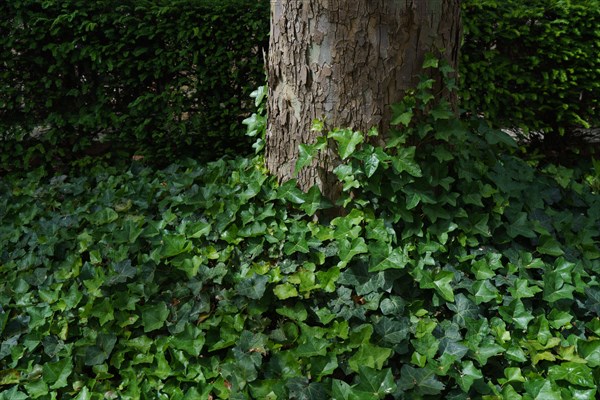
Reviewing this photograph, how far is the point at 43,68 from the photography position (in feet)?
16.4

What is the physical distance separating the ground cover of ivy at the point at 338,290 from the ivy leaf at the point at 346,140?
1cm

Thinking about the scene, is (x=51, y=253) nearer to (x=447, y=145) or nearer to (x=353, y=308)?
(x=353, y=308)

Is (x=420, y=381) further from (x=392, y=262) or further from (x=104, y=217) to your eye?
(x=104, y=217)

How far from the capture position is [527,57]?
5145 millimetres

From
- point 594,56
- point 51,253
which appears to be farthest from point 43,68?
point 594,56

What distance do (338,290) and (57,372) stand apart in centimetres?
126

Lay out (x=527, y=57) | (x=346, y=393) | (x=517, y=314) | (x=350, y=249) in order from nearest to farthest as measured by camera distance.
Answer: (x=346, y=393) < (x=517, y=314) < (x=350, y=249) < (x=527, y=57)

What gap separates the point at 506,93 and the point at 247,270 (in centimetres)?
335

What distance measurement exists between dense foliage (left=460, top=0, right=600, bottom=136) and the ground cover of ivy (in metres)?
2.04

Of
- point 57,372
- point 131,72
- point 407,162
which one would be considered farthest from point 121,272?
point 131,72

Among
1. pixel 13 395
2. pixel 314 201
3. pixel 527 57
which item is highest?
pixel 527 57

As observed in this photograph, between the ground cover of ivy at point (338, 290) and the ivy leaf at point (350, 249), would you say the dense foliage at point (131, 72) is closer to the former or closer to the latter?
the ground cover of ivy at point (338, 290)

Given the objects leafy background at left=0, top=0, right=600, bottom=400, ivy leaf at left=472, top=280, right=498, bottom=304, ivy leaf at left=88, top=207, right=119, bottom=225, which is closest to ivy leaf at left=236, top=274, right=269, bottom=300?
leafy background at left=0, top=0, right=600, bottom=400

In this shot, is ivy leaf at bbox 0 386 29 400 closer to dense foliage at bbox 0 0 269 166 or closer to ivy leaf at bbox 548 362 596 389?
ivy leaf at bbox 548 362 596 389
